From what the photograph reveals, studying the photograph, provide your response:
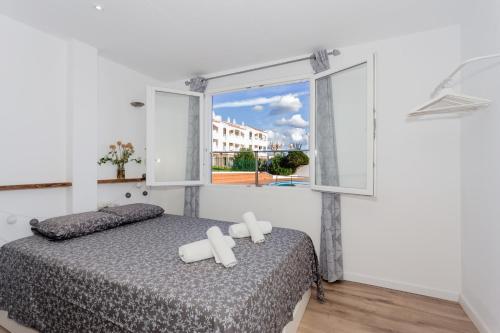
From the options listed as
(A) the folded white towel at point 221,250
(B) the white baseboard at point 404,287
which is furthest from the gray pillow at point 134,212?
(B) the white baseboard at point 404,287

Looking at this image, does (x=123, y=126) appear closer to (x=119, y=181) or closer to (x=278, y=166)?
(x=119, y=181)

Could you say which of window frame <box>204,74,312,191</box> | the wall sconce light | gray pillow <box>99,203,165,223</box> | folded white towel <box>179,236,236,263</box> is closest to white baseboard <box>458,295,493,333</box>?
window frame <box>204,74,312,191</box>

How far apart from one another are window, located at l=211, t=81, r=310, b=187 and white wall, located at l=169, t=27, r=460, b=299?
0.89 meters

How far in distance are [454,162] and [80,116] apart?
3956 mm

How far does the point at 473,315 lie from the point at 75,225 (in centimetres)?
339

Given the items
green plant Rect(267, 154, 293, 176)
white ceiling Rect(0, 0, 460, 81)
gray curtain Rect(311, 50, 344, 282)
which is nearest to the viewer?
white ceiling Rect(0, 0, 460, 81)

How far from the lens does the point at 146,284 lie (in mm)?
1253

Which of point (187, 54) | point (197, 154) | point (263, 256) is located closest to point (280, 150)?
point (197, 154)

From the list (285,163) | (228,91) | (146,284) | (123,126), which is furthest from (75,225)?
(285,163)

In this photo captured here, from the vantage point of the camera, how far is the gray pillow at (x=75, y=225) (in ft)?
6.28

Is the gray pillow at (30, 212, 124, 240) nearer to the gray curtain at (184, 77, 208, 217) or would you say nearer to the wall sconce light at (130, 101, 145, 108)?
the gray curtain at (184, 77, 208, 217)

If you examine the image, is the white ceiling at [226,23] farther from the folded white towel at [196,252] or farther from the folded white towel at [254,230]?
the folded white towel at [196,252]

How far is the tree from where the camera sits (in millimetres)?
3678

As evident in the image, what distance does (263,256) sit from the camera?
1637 mm
